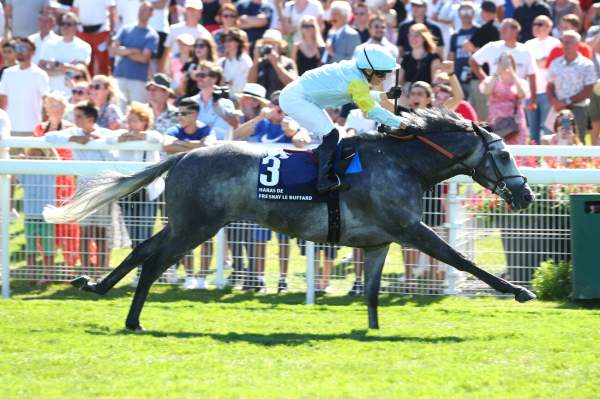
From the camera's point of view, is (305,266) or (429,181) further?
(305,266)

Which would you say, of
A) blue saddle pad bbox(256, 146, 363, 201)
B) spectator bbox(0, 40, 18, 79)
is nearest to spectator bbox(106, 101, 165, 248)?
blue saddle pad bbox(256, 146, 363, 201)

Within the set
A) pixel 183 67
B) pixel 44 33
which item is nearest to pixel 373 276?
pixel 183 67

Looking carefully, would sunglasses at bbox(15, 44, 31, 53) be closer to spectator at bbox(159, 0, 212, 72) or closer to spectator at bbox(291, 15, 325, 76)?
spectator at bbox(159, 0, 212, 72)

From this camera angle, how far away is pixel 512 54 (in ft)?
45.7

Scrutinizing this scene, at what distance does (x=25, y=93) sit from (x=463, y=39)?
17.6 feet

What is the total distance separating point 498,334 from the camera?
8.59 metres

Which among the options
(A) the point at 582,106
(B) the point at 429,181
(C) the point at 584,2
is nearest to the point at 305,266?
(B) the point at 429,181

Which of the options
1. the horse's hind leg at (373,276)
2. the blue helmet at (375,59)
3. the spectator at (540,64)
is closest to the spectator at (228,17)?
the spectator at (540,64)

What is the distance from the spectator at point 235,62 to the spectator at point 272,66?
10cm

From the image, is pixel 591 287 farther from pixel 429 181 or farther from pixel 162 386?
pixel 162 386

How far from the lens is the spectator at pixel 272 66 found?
1387cm

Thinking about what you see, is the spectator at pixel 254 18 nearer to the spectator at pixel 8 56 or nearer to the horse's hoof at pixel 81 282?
the spectator at pixel 8 56

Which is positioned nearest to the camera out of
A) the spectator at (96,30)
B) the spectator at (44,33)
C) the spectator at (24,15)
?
the spectator at (44,33)

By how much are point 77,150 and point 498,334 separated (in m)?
4.97
